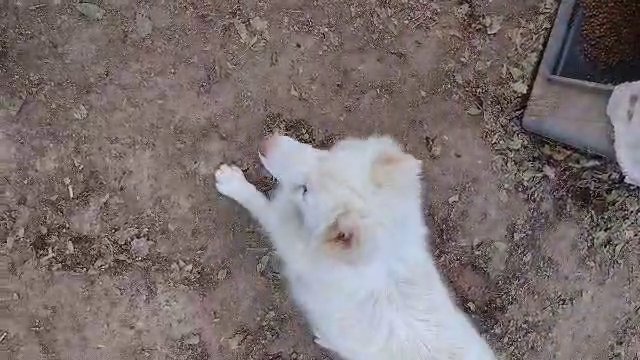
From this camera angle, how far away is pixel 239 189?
12.0 feet

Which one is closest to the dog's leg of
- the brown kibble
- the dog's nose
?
the dog's nose

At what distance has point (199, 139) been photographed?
374 centimetres

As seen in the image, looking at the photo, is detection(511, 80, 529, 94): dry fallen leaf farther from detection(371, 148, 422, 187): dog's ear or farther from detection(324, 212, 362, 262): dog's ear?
detection(324, 212, 362, 262): dog's ear

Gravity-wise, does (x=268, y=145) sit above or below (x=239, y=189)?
above

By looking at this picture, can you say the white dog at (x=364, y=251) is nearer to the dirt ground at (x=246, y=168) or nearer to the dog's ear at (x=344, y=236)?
the dog's ear at (x=344, y=236)

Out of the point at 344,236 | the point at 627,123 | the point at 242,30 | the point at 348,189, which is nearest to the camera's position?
the point at 344,236

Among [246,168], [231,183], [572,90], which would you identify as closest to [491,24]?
[572,90]

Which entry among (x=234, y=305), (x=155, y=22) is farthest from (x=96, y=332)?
(x=155, y=22)

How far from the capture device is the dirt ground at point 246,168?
3.66 meters

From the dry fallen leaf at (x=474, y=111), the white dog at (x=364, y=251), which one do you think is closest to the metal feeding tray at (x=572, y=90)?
the dry fallen leaf at (x=474, y=111)

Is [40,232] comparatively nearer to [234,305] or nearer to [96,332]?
[96,332]

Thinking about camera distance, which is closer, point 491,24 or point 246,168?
point 246,168

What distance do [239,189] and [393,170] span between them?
954 millimetres

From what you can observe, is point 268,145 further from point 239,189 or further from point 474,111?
point 474,111
